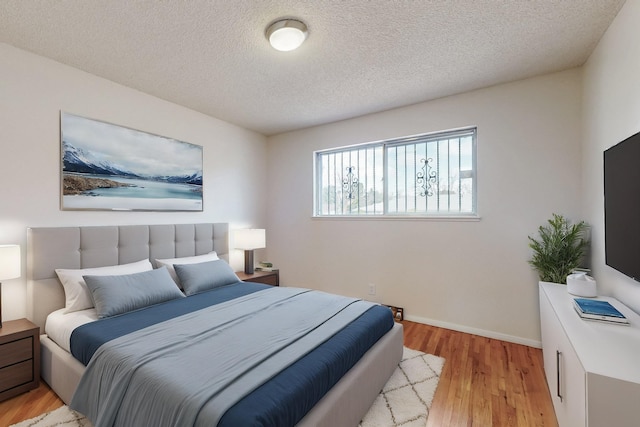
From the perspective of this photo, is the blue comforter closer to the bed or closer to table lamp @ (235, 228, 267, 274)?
the bed

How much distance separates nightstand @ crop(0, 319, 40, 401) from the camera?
1915 millimetres

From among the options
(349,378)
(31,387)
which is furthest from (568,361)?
(31,387)

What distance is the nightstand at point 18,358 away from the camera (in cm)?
192

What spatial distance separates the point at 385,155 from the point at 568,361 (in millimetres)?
2738

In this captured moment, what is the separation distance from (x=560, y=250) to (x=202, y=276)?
326 cm

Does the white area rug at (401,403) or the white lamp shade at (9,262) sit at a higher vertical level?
the white lamp shade at (9,262)

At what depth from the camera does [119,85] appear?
9.35 ft

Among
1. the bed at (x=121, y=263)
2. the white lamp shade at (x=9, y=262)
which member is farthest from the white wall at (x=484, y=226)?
the white lamp shade at (x=9, y=262)

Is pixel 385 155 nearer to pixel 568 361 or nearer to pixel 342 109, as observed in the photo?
pixel 342 109

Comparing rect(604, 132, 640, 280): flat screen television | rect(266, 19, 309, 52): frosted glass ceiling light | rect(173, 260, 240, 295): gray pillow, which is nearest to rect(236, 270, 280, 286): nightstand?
rect(173, 260, 240, 295): gray pillow

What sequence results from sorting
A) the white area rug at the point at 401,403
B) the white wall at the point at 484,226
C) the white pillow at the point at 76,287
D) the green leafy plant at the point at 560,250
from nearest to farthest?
A: the white area rug at the point at 401,403, the white pillow at the point at 76,287, the green leafy plant at the point at 560,250, the white wall at the point at 484,226

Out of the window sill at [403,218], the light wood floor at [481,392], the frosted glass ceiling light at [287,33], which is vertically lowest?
the light wood floor at [481,392]

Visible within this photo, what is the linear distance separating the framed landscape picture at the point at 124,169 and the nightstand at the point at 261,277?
3.38 ft

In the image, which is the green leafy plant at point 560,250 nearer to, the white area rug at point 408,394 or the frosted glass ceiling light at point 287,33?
the white area rug at point 408,394
